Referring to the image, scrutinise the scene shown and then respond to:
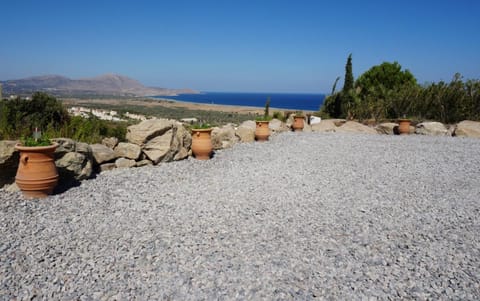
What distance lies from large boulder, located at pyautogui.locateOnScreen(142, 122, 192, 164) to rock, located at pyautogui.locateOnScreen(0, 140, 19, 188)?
7.89 feet

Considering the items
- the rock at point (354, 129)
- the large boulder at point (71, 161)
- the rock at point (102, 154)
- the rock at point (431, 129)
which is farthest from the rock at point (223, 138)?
the rock at point (431, 129)

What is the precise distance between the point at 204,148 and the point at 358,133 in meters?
8.18

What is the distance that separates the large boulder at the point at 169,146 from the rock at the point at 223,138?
4.36 feet

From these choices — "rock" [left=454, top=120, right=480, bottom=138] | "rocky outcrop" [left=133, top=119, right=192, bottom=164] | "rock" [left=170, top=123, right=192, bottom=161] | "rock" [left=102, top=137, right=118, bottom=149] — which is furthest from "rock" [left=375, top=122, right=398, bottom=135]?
"rock" [left=102, top=137, right=118, bottom=149]

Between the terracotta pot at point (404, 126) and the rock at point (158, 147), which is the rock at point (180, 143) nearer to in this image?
the rock at point (158, 147)

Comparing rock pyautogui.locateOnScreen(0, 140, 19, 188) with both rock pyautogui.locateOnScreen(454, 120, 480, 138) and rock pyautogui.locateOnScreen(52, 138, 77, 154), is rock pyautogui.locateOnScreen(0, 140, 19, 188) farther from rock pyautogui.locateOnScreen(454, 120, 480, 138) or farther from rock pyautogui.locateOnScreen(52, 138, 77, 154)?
rock pyautogui.locateOnScreen(454, 120, 480, 138)

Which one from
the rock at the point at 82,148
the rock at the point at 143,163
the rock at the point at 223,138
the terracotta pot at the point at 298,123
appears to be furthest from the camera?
the terracotta pot at the point at 298,123

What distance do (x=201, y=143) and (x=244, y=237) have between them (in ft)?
13.6

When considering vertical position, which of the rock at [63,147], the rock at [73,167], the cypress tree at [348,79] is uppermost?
the cypress tree at [348,79]

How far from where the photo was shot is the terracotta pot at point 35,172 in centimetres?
448

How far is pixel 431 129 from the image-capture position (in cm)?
1325

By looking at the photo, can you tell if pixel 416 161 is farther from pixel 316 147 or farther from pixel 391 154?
pixel 316 147

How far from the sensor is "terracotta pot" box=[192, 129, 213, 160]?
7629mm

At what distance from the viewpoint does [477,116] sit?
581 inches
